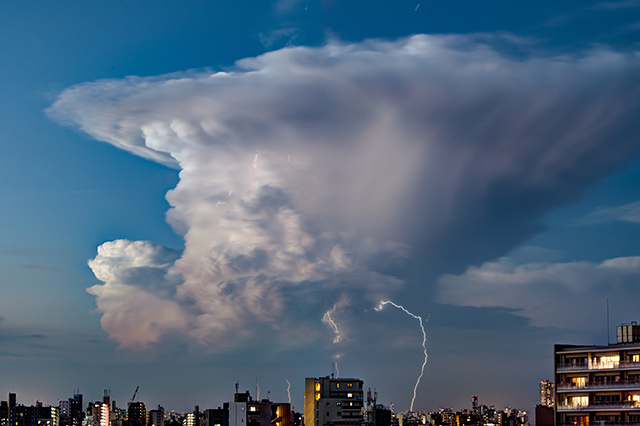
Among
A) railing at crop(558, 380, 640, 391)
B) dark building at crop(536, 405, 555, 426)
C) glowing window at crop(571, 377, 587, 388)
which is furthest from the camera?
dark building at crop(536, 405, 555, 426)

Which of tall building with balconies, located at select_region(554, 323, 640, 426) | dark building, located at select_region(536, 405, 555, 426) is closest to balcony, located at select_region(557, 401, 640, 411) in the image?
tall building with balconies, located at select_region(554, 323, 640, 426)

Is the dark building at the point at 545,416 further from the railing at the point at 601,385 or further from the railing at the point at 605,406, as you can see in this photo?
the railing at the point at 601,385

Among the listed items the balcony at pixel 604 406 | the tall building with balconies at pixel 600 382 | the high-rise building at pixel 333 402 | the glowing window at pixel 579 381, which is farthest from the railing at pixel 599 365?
the high-rise building at pixel 333 402

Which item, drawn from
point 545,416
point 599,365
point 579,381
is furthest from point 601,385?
A: point 545,416

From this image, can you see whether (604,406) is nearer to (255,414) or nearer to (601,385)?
(601,385)

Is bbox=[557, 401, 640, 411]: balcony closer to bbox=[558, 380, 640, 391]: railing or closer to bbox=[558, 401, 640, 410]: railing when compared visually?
bbox=[558, 401, 640, 410]: railing

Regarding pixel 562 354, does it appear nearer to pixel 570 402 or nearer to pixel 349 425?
pixel 570 402

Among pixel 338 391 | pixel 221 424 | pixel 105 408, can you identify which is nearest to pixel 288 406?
pixel 338 391
